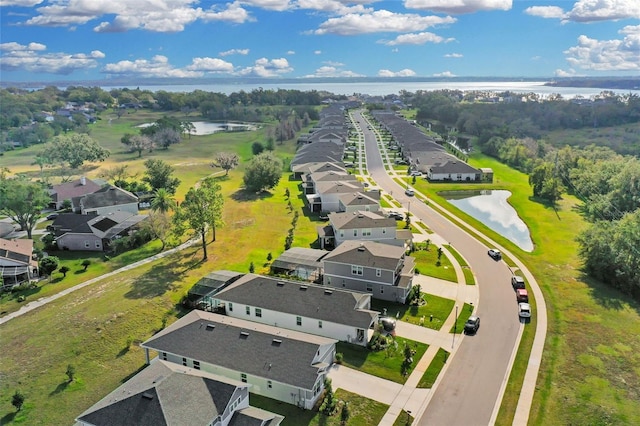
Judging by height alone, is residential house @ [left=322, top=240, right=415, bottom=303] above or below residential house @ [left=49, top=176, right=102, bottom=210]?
below

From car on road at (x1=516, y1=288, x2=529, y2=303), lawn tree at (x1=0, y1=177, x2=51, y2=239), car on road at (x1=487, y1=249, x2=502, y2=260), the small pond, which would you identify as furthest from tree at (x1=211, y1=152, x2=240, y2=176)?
car on road at (x1=516, y1=288, x2=529, y2=303)

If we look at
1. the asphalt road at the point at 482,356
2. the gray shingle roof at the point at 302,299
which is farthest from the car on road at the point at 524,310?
the gray shingle roof at the point at 302,299

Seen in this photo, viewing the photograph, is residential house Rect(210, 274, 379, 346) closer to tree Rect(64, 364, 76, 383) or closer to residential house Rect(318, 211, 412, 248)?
tree Rect(64, 364, 76, 383)

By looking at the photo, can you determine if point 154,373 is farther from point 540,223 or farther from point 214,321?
point 540,223

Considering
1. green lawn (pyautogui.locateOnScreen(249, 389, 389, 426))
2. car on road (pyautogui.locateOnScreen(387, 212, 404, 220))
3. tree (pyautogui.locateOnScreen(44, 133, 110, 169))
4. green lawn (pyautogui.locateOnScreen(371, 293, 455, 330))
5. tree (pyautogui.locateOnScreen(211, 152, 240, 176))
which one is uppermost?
tree (pyautogui.locateOnScreen(44, 133, 110, 169))

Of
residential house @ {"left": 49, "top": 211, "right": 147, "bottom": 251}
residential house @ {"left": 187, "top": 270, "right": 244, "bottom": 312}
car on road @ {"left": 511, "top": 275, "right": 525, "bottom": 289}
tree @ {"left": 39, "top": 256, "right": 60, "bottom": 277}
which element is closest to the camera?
residential house @ {"left": 187, "top": 270, "right": 244, "bottom": 312}

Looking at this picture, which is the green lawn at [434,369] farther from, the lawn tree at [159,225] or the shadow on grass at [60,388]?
the lawn tree at [159,225]

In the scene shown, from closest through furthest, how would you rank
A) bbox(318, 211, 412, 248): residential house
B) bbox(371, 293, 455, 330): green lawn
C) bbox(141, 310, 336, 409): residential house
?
bbox(141, 310, 336, 409): residential house < bbox(371, 293, 455, 330): green lawn < bbox(318, 211, 412, 248): residential house
